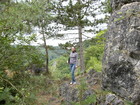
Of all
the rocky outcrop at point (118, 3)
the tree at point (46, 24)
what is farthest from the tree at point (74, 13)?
the rocky outcrop at point (118, 3)

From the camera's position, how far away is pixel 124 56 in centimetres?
589

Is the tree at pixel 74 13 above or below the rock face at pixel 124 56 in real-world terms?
above

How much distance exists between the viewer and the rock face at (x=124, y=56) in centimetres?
554

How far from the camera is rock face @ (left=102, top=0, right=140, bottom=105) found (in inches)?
218

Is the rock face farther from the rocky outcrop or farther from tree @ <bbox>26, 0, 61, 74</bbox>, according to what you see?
tree @ <bbox>26, 0, 61, 74</bbox>

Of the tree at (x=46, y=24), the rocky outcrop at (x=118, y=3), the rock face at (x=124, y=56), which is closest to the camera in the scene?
the rock face at (x=124, y=56)

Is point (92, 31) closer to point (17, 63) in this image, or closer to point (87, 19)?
point (87, 19)

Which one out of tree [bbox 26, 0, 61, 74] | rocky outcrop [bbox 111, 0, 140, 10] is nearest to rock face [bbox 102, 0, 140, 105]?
rocky outcrop [bbox 111, 0, 140, 10]

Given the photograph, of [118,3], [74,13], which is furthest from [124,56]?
[74,13]

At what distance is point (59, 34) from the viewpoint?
14.0m

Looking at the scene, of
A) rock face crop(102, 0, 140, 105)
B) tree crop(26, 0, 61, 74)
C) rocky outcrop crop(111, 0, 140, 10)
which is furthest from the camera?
tree crop(26, 0, 61, 74)

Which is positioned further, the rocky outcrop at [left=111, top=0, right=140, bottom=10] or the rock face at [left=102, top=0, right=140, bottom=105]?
the rocky outcrop at [left=111, top=0, right=140, bottom=10]

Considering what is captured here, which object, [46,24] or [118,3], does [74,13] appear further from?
[118,3]

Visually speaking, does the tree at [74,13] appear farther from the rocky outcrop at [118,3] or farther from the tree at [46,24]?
the rocky outcrop at [118,3]
